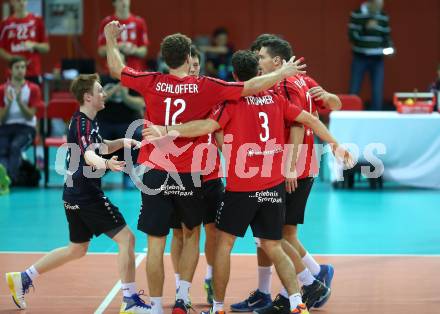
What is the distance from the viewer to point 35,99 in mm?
13891

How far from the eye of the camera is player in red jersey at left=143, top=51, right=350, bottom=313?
6676 millimetres

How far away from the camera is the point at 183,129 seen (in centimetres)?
661

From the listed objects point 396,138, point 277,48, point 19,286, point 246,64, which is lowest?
A: point 19,286

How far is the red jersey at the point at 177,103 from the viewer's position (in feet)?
21.8

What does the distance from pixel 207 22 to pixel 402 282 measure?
13.4 meters

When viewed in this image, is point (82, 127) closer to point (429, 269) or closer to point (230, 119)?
point (230, 119)

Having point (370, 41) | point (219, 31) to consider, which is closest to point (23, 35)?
point (219, 31)

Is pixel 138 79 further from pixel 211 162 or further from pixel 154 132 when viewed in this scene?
pixel 211 162

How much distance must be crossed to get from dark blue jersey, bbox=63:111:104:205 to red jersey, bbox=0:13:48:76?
8369 millimetres

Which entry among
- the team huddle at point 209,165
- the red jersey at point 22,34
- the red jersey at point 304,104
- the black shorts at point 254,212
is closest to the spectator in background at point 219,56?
the red jersey at point 22,34

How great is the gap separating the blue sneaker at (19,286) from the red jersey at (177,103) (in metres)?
1.49

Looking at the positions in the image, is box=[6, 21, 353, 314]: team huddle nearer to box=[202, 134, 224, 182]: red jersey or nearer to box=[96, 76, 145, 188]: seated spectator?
box=[202, 134, 224, 182]: red jersey

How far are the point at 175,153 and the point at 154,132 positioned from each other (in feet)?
1.00

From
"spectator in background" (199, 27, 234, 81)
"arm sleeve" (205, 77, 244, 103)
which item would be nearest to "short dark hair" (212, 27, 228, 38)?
"spectator in background" (199, 27, 234, 81)
